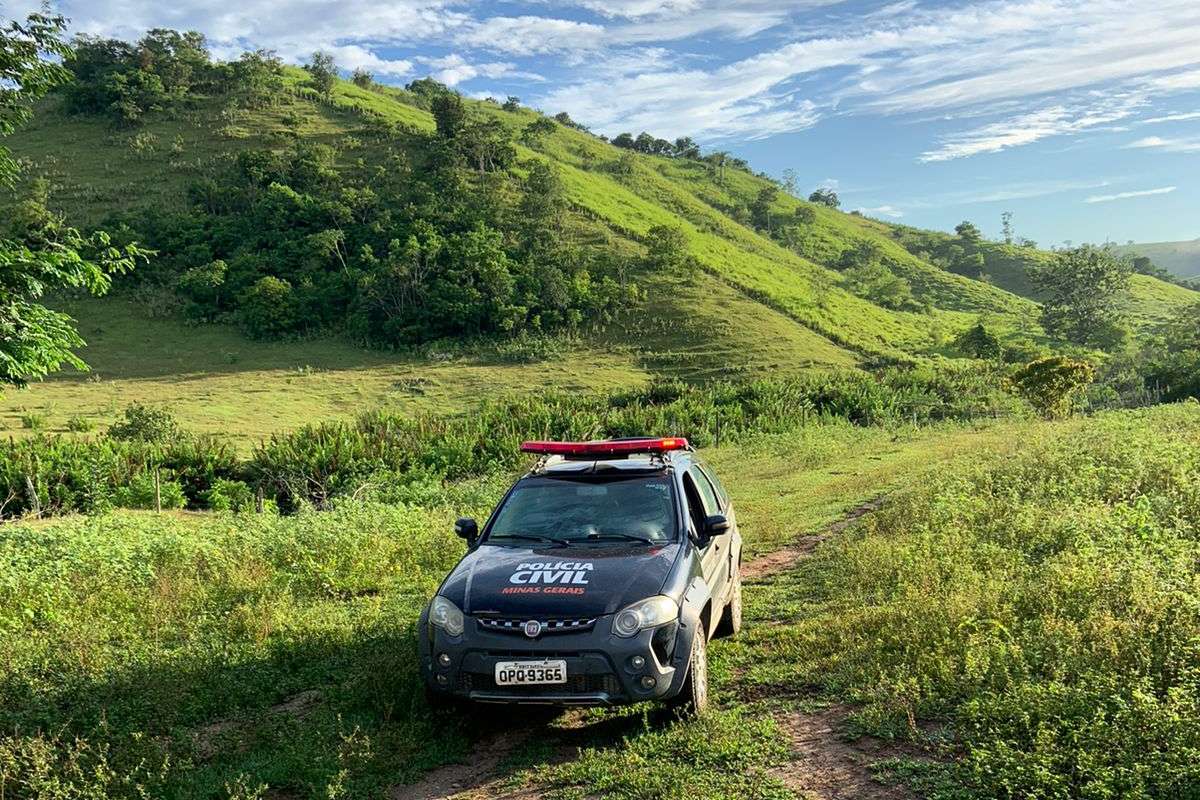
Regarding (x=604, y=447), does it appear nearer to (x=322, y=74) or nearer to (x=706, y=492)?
(x=706, y=492)

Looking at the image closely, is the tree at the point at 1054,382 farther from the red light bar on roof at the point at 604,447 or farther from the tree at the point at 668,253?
the tree at the point at 668,253

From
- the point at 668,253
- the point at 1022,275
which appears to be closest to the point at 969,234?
the point at 1022,275

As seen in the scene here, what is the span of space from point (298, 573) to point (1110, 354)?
3165 inches

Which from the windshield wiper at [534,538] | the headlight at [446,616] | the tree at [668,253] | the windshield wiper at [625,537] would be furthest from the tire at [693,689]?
the tree at [668,253]

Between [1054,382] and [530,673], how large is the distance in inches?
1260

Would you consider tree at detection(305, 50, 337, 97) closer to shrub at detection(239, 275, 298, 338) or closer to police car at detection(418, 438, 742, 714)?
shrub at detection(239, 275, 298, 338)

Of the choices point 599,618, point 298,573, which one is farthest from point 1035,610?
point 298,573

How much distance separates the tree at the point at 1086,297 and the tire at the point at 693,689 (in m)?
86.6

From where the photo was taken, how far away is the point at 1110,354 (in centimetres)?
6975

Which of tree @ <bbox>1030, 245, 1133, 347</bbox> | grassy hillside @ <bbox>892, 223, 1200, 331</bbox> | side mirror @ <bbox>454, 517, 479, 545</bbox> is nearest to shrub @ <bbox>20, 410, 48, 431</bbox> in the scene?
side mirror @ <bbox>454, 517, 479, 545</bbox>

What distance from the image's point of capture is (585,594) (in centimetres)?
488

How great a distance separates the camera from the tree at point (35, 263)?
25.2 ft

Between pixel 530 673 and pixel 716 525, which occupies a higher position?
pixel 716 525

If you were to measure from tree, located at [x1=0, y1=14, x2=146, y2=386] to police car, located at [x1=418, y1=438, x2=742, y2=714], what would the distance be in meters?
5.33
